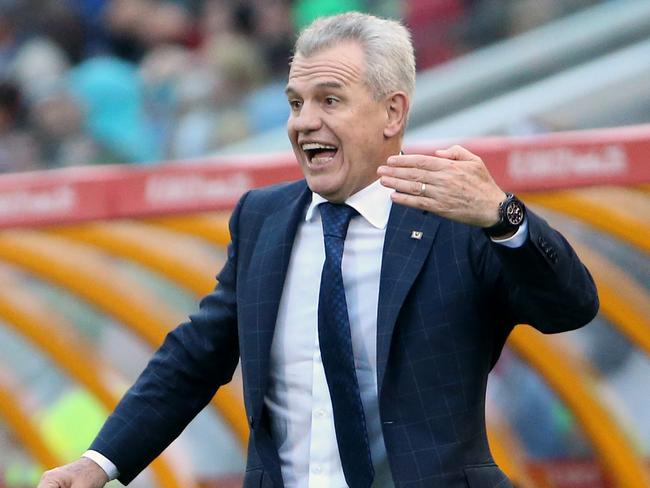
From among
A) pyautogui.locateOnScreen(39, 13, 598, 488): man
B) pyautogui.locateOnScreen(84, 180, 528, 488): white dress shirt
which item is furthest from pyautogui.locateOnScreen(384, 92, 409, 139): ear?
pyautogui.locateOnScreen(84, 180, 528, 488): white dress shirt

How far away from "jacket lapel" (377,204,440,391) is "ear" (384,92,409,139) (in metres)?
0.18

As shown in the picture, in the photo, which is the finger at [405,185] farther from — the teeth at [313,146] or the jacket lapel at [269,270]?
the jacket lapel at [269,270]

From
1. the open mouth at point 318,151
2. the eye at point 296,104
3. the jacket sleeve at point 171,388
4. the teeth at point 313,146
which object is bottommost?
the jacket sleeve at point 171,388

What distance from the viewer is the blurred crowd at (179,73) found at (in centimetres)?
871

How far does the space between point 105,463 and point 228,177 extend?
1.59 meters

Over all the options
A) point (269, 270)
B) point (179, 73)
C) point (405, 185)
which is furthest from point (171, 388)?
point (179, 73)

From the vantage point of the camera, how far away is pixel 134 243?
218 inches

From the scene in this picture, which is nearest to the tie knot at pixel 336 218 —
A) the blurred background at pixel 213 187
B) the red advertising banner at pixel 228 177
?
the red advertising banner at pixel 228 177

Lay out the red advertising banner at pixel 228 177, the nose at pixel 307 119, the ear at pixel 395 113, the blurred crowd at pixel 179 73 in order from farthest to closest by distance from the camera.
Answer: the blurred crowd at pixel 179 73 → the red advertising banner at pixel 228 177 → the ear at pixel 395 113 → the nose at pixel 307 119

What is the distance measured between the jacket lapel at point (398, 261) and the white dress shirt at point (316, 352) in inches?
2.1

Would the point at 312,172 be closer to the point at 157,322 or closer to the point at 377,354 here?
the point at 377,354

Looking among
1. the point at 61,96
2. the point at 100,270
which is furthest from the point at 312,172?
the point at 61,96

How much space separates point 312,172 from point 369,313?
34cm

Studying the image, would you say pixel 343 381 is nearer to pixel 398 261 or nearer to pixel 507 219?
pixel 398 261
